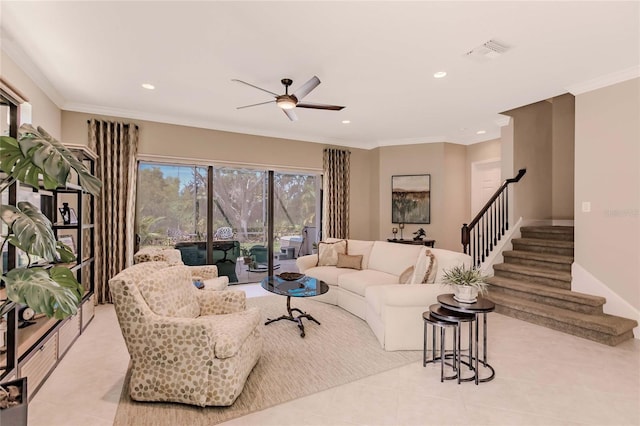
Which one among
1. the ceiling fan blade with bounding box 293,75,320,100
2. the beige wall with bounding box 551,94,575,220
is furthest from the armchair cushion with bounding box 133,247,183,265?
the beige wall with bounding box 551,94,575,220

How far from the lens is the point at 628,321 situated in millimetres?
3422

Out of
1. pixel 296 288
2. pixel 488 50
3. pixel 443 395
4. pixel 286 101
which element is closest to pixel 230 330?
pixel 296 288

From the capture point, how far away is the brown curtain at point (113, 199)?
15.4ft

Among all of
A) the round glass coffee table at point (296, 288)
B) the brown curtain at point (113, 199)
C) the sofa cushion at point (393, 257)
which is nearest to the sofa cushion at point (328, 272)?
the sofa cushion at point (393, 257)

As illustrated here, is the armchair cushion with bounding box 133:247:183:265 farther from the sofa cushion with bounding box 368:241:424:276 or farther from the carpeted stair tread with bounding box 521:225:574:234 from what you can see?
the carpeted stair tread with bounding box 521:225:574:234

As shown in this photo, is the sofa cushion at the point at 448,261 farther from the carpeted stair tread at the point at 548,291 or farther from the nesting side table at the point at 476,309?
the carpeted stair tread at the point at 548,291

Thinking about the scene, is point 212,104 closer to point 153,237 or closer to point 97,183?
point 153,237

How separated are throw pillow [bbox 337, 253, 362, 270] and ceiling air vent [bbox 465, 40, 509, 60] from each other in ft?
10.1

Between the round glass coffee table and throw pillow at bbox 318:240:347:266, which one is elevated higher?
throw pillow at bbox 318:240:347:266

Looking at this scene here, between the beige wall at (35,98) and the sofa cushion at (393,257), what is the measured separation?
4.41 metres

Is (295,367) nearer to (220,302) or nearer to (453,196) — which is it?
(220,302)

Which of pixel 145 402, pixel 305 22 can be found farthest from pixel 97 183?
pixel 305 22

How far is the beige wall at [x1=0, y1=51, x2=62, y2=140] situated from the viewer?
119 inches

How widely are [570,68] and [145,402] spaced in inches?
199
